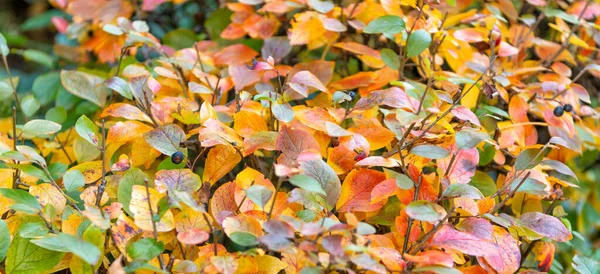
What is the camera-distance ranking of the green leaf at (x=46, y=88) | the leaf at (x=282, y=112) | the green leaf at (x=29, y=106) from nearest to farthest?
1. the leaf at (x=282, y=112)
2. the green leaf at (x=29, y=106)
3. the green leaf at (x=46, y=88)

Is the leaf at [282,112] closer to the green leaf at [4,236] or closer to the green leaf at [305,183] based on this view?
the green leaf at [305,183]

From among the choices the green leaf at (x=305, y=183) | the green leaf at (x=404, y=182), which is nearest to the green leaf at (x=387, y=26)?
the green leaf at (x=404, y=182)

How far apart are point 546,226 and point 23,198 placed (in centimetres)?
76

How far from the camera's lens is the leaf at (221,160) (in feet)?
3.22

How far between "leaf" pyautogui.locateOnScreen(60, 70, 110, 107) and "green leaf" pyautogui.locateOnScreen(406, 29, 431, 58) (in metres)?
0.66

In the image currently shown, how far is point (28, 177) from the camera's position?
1009mm

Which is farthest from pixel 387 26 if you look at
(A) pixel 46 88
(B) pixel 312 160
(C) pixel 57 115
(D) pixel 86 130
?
(A) pixel 46 88

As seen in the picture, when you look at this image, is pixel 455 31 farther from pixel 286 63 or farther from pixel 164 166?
pixel 164 166

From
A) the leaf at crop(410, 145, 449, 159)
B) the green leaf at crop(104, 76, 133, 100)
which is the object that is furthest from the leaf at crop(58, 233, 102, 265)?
the leaf at crop(410, 145, 449, 159)

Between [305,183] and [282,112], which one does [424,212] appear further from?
[282,112]

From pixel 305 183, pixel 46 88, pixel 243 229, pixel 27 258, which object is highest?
pixel 305 183

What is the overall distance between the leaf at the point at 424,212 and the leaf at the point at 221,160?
0.32m

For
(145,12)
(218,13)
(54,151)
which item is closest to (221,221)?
(54,151)

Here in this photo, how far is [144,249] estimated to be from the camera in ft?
2.47
